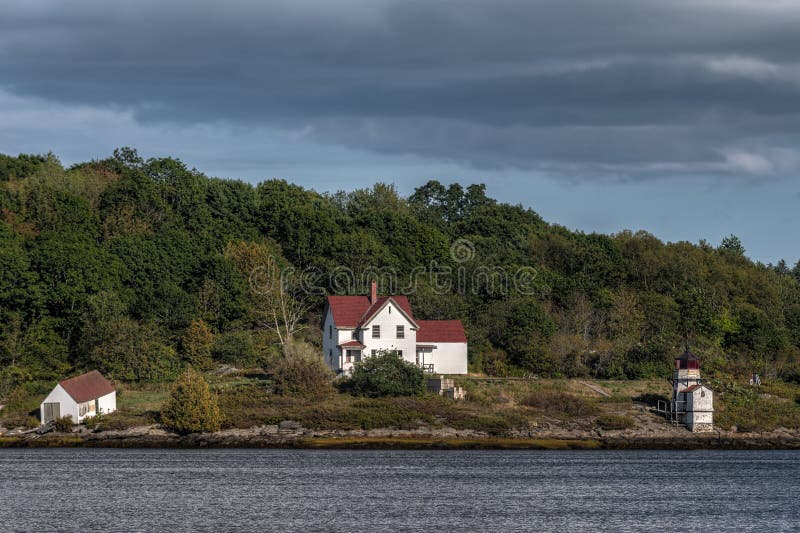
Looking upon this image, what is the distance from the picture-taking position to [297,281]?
317 feet

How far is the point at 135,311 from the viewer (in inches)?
3295

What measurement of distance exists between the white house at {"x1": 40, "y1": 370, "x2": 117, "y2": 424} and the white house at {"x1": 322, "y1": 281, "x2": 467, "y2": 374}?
1735cm

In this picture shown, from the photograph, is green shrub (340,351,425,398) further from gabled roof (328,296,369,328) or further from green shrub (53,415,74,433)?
green shrub (53,415,74,433)

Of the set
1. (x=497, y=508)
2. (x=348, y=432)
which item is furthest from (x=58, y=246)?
(x=497, y=508)

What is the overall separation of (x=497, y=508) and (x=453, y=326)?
33.3 metres

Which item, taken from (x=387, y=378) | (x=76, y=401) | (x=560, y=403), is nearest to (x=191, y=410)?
(x=76, y=401)

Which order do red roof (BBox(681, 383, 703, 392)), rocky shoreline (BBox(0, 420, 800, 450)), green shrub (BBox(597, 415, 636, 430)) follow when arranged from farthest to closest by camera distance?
red roof (BBox(681, 383, 703, 392)), green shrub (BBox(597, 415, 636, 430)), rocky shoreline (BBox(0, 420, 800, 450))

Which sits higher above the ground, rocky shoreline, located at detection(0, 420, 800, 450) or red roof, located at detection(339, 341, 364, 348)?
red roof, located at detection(339, 341, 364, 348)

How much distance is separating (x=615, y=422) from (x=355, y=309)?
830 inches

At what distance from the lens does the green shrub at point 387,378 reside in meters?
73.3

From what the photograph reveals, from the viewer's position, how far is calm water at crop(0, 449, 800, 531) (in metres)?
47.6

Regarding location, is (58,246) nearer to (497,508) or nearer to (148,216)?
(148,216)

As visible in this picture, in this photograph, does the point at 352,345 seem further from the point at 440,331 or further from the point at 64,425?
the point at 64,425

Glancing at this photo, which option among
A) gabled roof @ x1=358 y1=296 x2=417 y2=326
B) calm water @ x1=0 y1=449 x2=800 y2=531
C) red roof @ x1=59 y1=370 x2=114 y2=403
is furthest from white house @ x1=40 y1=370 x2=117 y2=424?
gabled roof @ x1=358 y1=296 x2=417 y2=326
